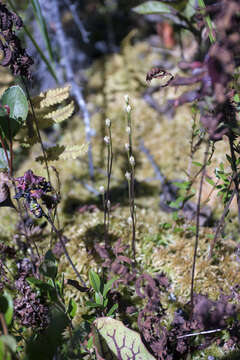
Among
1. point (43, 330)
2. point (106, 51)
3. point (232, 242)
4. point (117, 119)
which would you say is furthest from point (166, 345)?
point (106, 51)

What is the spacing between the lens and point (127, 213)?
2.52 metres

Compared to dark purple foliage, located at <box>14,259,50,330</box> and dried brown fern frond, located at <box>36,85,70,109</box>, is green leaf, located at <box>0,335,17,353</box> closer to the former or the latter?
dark purple foliage, located at <box>14,259,50,330</box>

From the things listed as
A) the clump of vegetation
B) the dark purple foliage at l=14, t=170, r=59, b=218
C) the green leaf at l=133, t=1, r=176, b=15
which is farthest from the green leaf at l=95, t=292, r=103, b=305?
the green leaf at l=133, t=1, r=176, b=15

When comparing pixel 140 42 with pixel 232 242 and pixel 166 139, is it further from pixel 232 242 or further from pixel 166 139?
pixel 232 242

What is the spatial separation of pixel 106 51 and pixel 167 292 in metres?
4.10

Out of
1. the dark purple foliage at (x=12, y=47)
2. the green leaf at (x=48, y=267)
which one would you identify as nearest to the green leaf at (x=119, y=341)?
the green leaf at (x=48, y=267)

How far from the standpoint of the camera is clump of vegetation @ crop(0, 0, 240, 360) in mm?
1149

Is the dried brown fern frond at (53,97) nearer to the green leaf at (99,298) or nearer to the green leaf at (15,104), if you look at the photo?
the green leaf at (15,104)

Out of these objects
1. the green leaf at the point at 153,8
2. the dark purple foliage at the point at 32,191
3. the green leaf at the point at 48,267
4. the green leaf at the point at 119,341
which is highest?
the green leaf at the point at 153,8

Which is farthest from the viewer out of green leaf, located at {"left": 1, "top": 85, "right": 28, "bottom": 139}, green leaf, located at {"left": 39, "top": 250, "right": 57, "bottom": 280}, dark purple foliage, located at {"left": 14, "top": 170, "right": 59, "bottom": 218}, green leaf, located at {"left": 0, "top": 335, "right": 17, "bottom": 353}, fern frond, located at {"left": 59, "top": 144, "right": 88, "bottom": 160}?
fern frond, located at {"left": 59, "top": 144, "right": 88, "bottom": 160}

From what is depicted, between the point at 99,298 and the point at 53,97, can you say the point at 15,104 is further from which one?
the point at 99,298

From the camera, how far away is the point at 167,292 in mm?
1848

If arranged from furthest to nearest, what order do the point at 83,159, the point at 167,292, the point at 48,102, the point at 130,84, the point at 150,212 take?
the point at 130,84 < the point at 83,159 < the point at 150,212 < the point at 48,102 < the point at 167,292

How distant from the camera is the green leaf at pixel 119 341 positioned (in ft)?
4.27
